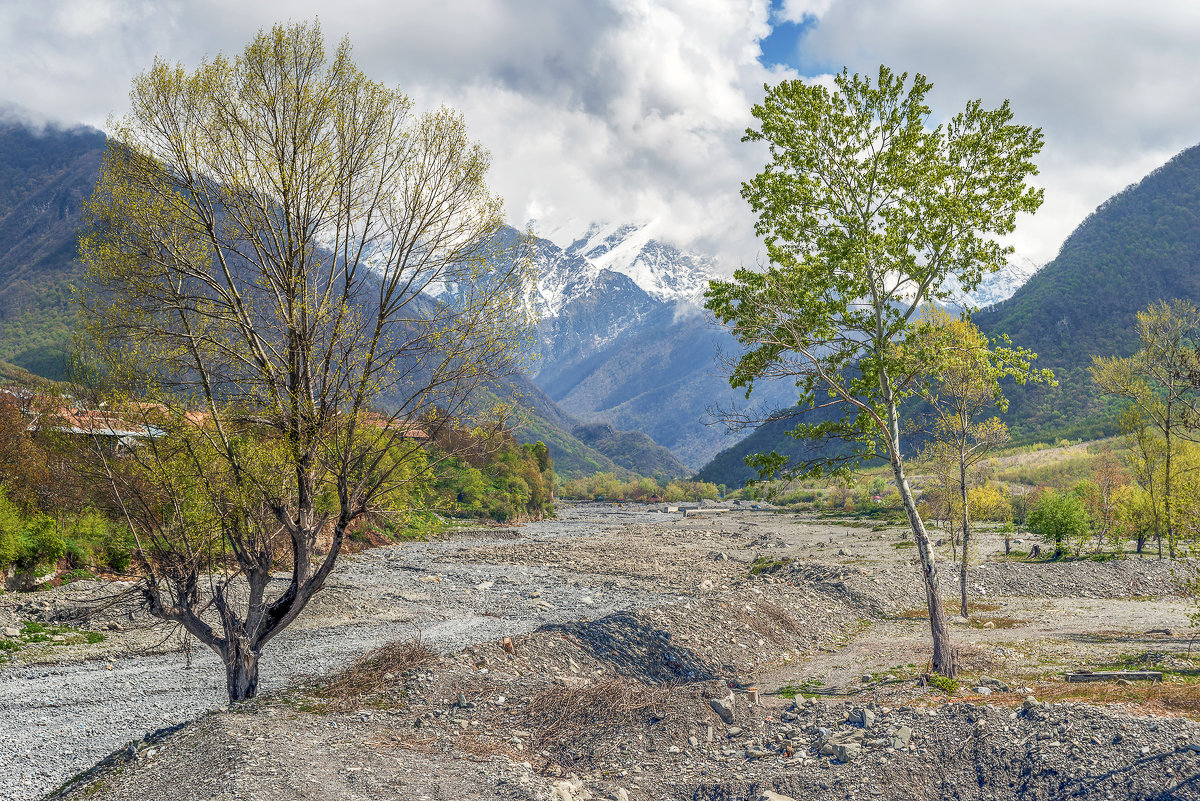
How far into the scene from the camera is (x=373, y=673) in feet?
50.8

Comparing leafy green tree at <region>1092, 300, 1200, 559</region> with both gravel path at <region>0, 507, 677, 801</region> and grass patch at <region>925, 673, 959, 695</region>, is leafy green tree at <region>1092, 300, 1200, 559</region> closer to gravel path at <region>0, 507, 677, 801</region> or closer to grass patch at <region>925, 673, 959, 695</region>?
grass patch at <region>925, 673, 959, 695</region>

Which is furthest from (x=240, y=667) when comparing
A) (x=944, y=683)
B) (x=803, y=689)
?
(x=944, y=683)

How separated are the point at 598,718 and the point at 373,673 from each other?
5.85m

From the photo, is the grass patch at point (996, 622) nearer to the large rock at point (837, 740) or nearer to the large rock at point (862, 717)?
the large rock at point (862, 717)

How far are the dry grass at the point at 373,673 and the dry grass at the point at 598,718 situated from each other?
134 inches

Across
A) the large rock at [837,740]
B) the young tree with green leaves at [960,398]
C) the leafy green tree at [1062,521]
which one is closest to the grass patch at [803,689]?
the large rock at [837,740]

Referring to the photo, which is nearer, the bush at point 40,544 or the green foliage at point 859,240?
the green foliage at point 859,240

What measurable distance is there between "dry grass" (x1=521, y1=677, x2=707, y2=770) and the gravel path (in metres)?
8.29

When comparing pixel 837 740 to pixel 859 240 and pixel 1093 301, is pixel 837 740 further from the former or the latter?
pixel 1093 301

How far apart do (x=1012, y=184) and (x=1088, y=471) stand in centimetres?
9996

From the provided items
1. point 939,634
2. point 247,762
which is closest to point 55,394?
point 247,762

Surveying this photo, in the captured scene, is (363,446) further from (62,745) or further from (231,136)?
(62,745)

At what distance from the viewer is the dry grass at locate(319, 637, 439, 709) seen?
47.0 feet

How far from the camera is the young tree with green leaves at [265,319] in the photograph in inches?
461
